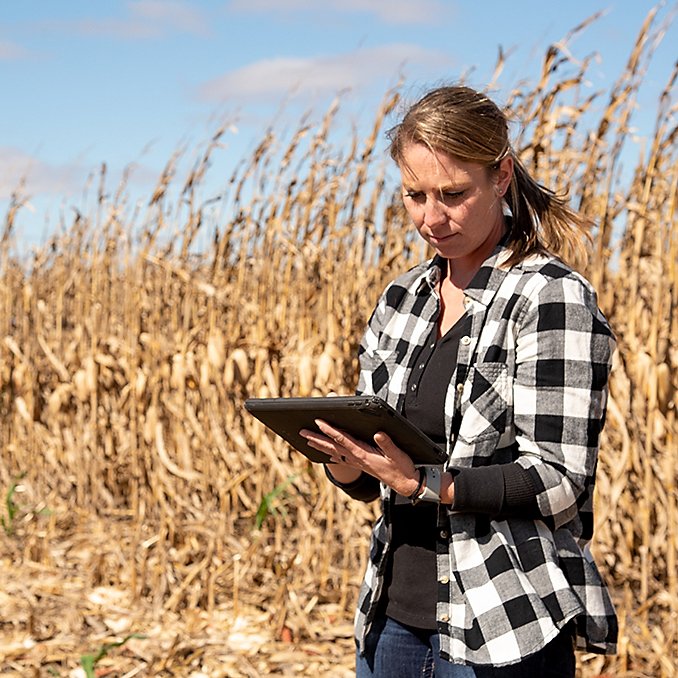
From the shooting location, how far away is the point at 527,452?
1.65 metres

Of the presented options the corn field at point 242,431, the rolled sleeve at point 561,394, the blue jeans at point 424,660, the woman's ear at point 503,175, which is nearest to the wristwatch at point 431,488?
the rolled sleeve at point 561,394

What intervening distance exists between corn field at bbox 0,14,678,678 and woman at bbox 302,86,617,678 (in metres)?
1.73

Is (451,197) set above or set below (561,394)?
above

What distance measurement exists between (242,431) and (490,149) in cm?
350

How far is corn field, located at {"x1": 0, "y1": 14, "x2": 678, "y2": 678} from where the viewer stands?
12.3 ft

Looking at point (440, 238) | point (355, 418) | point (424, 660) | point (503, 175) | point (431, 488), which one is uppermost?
point (503, 175)

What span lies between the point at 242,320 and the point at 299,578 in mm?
1303

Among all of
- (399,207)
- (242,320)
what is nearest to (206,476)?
(242,320)

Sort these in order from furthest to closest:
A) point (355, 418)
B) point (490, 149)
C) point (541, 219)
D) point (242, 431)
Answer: point (242, 431) < point (541, 219) < point (490, 149) < point (355, 418)

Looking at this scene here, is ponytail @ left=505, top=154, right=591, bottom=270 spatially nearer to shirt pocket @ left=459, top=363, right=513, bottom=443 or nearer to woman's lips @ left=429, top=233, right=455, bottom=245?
woman's lips @ left=429, top=233, right=455, bottom=245

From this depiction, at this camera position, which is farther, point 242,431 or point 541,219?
point 242,431

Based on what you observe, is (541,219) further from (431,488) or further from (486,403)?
(431,488)

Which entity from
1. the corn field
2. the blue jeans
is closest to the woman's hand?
the blue jeans

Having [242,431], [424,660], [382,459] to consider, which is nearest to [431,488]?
[382,459]
